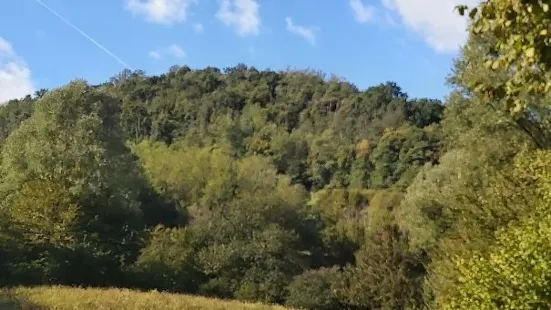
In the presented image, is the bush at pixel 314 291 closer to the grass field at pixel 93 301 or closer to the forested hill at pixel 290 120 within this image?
the grass field at pixel 93 301

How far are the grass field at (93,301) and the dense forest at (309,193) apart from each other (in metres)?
6.74

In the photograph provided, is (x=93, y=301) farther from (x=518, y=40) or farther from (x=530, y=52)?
(x=530, y=52)

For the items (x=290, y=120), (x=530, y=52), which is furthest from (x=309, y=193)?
(x=530, y=52)

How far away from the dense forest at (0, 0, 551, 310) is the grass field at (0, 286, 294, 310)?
22.1 ft

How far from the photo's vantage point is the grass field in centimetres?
2239

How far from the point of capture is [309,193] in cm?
7088

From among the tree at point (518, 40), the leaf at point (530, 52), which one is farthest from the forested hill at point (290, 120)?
the leaf at point (530, 52)

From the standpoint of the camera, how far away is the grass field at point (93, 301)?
22.4m

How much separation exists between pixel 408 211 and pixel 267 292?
36.6 feet

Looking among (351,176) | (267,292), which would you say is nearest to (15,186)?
(267,292)

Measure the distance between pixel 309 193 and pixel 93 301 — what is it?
159 ft

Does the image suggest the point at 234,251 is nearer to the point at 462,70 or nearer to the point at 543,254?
the point at 462,70

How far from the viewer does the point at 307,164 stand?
3095 inches

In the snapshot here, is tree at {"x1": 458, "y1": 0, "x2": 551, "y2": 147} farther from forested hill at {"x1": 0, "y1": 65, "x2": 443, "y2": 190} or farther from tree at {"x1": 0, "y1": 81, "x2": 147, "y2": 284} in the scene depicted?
forested hill at {"x1": 0, "y1": 65, "x2": 443, "y2": 190}
